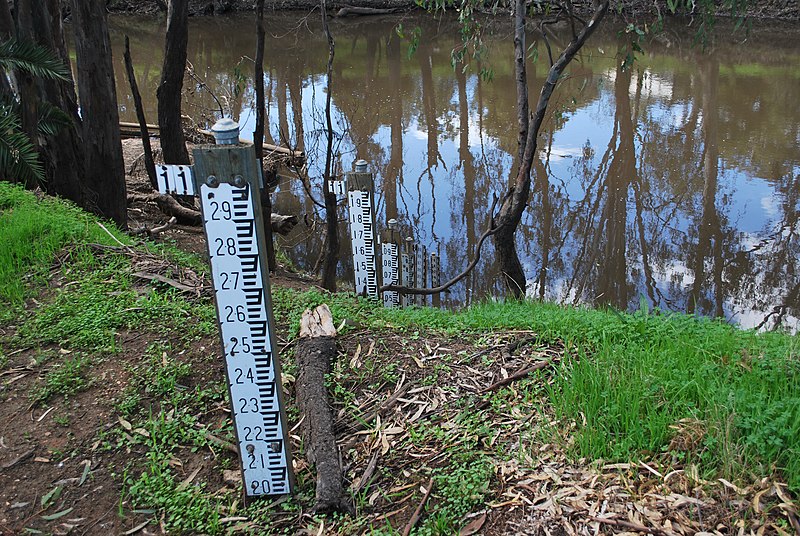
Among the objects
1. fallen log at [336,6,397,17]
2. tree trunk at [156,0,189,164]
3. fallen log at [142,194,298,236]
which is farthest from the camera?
fallen log at [336,6,397,17]

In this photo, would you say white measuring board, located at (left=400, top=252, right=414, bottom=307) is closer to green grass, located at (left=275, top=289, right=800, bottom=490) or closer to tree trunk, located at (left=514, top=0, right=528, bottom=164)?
tree trunk, located at (left=514, top=0, right=528, bottom=164)

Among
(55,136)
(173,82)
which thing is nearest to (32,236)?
(55,136)

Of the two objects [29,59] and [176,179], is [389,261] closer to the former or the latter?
[29,59]

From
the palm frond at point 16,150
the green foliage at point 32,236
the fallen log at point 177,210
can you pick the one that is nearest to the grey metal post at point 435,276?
the fallen log at point 177,210

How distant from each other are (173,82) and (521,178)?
4.27 metres

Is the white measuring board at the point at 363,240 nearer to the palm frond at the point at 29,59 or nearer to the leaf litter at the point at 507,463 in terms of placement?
the leaf litter at the point at 507,463

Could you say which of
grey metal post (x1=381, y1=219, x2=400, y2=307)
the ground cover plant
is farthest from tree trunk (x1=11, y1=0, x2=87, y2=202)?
grey metal post (x1=381, y1=219, x2=400, y2=307)

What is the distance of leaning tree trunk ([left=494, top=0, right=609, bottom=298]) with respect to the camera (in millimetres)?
7027

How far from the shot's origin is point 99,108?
7293 mm

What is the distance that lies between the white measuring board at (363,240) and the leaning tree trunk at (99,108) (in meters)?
2.68

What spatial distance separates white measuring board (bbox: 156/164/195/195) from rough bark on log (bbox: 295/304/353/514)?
1.41 meters

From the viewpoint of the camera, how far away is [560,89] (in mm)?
16766

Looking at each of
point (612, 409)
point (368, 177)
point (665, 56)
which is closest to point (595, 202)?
point (368, 177)

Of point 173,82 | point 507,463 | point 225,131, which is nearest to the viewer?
point 225,131
